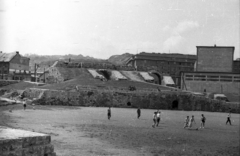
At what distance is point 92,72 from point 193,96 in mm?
18285

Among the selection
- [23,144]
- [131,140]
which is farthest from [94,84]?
[23,144]

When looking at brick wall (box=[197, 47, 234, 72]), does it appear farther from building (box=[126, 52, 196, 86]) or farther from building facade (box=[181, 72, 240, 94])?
building (box=[126, 52, 196, 86])

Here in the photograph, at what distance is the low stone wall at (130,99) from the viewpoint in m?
37.2

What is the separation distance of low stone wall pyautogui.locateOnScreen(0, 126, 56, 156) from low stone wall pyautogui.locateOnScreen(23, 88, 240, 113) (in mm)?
28446

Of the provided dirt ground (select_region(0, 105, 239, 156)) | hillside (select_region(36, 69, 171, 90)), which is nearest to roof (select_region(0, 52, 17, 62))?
hillside (select_region(36, 69, 171, 90))

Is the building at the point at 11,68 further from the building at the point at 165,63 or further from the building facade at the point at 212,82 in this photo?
the building facade at the point at 212,82

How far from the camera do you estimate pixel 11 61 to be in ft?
200

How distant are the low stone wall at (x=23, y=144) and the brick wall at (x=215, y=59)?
5052cm

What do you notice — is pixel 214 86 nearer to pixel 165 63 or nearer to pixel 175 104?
pixel 175 104

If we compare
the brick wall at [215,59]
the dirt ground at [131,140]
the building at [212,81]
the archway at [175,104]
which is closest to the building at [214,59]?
the brick wall at [215,59]

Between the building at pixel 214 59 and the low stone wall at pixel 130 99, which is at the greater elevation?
the building at pixel 214 59

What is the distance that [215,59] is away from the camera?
56000mm

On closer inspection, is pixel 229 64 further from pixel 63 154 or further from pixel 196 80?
pixel 63 154

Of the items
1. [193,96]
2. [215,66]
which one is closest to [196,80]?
[215,66]
